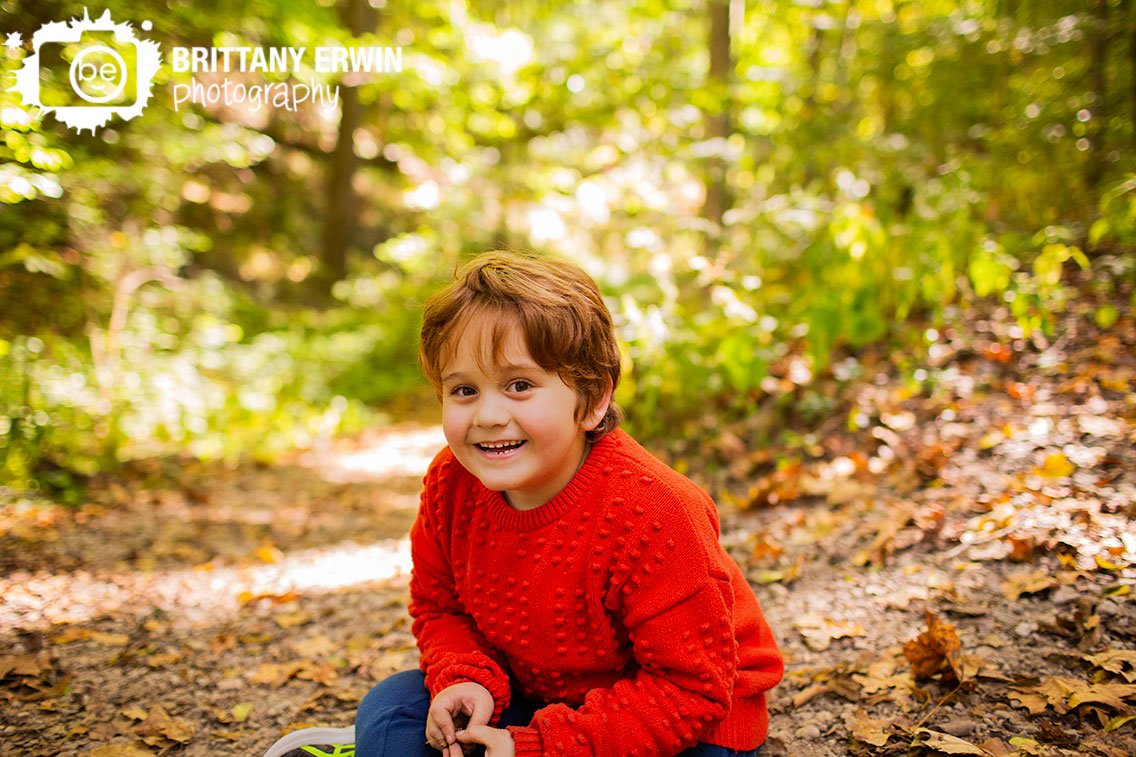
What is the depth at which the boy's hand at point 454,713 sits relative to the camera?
5.49 feet

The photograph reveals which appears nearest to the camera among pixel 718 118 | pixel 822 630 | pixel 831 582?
pixel 822 630

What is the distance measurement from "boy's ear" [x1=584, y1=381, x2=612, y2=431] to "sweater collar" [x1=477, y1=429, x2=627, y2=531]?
0.18ft

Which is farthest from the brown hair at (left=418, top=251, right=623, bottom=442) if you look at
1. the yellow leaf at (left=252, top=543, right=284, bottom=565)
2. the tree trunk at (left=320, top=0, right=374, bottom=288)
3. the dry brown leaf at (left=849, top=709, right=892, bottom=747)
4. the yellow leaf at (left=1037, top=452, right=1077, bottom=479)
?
the tree trunk at (left=320, top=0, right=374, bottom=288)

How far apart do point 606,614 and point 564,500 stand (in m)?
0.26

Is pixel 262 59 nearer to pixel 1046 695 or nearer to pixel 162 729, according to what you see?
pixel 162 729

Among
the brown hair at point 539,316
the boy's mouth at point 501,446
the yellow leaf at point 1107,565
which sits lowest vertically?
the yellow leaf at point 1107,565

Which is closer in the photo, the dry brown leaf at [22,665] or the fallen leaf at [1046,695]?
the fallen leaf at [1046,695]

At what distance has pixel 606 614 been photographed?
1.67 meters

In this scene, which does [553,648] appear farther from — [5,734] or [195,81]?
[195,81]

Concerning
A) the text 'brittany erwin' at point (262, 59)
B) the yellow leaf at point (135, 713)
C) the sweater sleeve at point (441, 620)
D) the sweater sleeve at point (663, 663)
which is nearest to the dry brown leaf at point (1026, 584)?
the sweater sleeve at point (663, 663)

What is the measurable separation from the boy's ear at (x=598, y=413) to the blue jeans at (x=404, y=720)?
70cm

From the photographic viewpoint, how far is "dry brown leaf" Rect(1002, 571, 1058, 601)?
8.09 ft

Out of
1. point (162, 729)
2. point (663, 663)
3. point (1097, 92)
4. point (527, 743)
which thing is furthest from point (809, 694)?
point (1097, 92)

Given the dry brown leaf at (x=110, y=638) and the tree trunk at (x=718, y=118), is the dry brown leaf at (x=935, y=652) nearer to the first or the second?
the dry brown leaf at (x=110, y=638)
